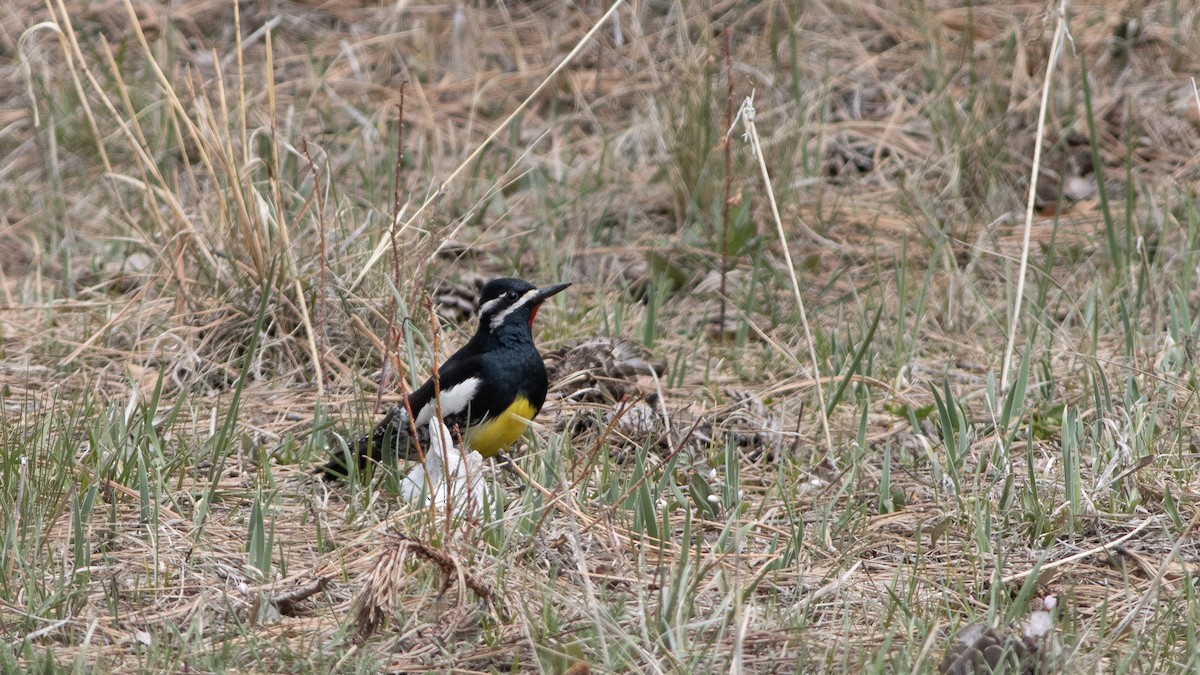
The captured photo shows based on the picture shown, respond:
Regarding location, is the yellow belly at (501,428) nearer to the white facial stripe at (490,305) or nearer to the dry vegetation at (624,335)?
the dry vegetation at (624,335)

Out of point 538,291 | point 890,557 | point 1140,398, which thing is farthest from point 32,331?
point 1140,398

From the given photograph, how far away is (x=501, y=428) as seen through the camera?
14.6 ft

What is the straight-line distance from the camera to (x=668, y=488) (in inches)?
157

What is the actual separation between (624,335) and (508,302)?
2.70 ft

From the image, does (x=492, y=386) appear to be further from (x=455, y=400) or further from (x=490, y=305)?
(x=490, y=305)

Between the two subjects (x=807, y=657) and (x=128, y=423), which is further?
(x=128, y=423)

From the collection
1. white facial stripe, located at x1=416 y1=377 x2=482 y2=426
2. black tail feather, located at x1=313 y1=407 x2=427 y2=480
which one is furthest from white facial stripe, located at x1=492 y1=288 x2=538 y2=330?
black tail feather, located at x1=313 y1=407 x2=427 y2=480

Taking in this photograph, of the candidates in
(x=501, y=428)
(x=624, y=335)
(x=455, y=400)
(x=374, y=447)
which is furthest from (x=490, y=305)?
(x=624, y=335)

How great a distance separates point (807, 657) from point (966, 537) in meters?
0.89

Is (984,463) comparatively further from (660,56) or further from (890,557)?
(660,56)

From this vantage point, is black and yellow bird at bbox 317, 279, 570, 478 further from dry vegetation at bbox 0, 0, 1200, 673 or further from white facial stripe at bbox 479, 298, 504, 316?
dry vegetation at bbox 0, 0, 1200, 673

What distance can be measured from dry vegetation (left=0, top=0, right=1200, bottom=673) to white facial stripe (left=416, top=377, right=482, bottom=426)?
0.72ft

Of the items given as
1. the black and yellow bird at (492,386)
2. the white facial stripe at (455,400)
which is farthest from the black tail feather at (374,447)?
the white facial stripe at (455,400)

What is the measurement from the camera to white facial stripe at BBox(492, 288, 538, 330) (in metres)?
4.66
